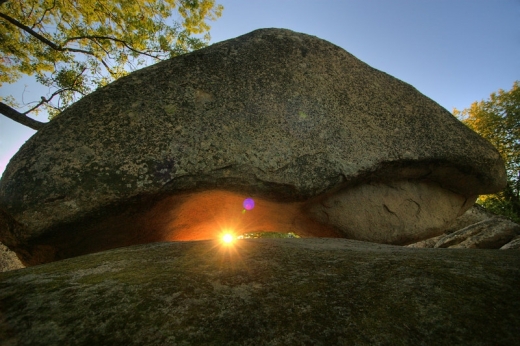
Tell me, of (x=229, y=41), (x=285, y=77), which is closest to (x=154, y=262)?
(x=285, y=77)

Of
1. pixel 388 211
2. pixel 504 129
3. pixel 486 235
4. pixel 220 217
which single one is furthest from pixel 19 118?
pixel 504 129

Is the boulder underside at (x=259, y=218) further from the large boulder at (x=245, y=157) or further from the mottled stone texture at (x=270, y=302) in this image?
the mottled stone texture at (x=270, y=302)

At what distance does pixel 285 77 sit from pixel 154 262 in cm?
248

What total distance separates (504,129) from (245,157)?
1943 centimetres

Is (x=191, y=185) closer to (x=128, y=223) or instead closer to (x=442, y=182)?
(x=128, y=223)

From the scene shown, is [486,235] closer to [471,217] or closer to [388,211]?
[471,217]

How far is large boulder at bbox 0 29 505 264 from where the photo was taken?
2.49 meters

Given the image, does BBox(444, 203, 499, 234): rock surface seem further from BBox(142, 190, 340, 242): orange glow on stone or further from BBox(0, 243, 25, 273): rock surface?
BBox(0, 243, 25, 273): rock surface

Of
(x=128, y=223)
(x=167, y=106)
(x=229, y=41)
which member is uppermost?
(x=229, y=41)

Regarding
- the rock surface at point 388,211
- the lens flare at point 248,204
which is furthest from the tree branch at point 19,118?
the rock surface at point 388,211

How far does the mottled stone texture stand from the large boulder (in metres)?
0.90

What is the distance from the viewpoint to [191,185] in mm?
2654

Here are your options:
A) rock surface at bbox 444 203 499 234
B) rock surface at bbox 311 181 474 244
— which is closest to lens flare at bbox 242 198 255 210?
rock surface at bbox 311 181 474 244

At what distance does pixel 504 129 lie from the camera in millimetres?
16031
